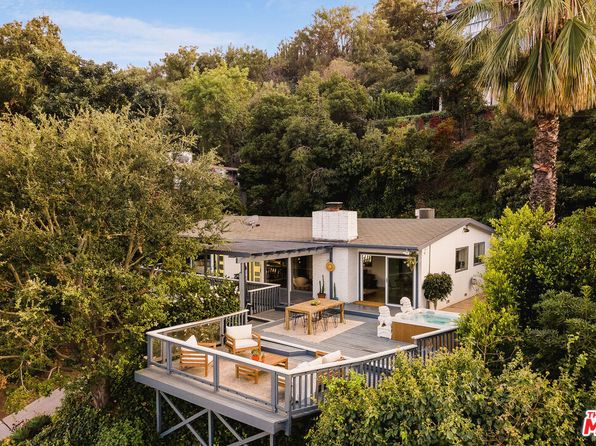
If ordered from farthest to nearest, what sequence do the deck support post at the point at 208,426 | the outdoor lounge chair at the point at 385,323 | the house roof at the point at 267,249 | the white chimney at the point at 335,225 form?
the white chimney at the point at 335,225 < the house roof at the point at 267,249 < the outdoor lounge chair at the point at 385,323 < the deck support post at the point at 208,426

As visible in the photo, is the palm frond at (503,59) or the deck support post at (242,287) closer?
the palm frond at (503,59)

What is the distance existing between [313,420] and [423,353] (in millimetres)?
2826

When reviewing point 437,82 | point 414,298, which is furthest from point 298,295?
point 437,82

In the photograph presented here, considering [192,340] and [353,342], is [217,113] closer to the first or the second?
[353,342]

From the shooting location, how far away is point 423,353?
381 inches

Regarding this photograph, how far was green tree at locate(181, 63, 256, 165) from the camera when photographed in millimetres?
37750

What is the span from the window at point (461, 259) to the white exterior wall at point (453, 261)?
146 mm

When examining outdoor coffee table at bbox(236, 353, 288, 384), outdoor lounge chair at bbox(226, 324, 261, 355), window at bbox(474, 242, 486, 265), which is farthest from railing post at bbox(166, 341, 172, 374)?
window at bbox(474, 242, 486, 265)

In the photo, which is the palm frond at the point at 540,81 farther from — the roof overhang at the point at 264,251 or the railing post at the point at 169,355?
the railing post at the point at 169,355

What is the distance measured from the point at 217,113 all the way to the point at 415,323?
30.7 meters

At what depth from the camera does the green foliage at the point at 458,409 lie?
19.0 ft

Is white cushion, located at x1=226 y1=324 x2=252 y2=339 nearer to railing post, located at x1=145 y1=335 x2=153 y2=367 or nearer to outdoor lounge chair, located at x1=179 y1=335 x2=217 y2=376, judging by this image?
outdoor lounge chair, located at x1=179 y1=335 x2=217 y2=376

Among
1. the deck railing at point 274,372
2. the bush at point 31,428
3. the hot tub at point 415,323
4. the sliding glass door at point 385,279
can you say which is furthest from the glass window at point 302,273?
the bush at point 31,428

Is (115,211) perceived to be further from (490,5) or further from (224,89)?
(224,89)
